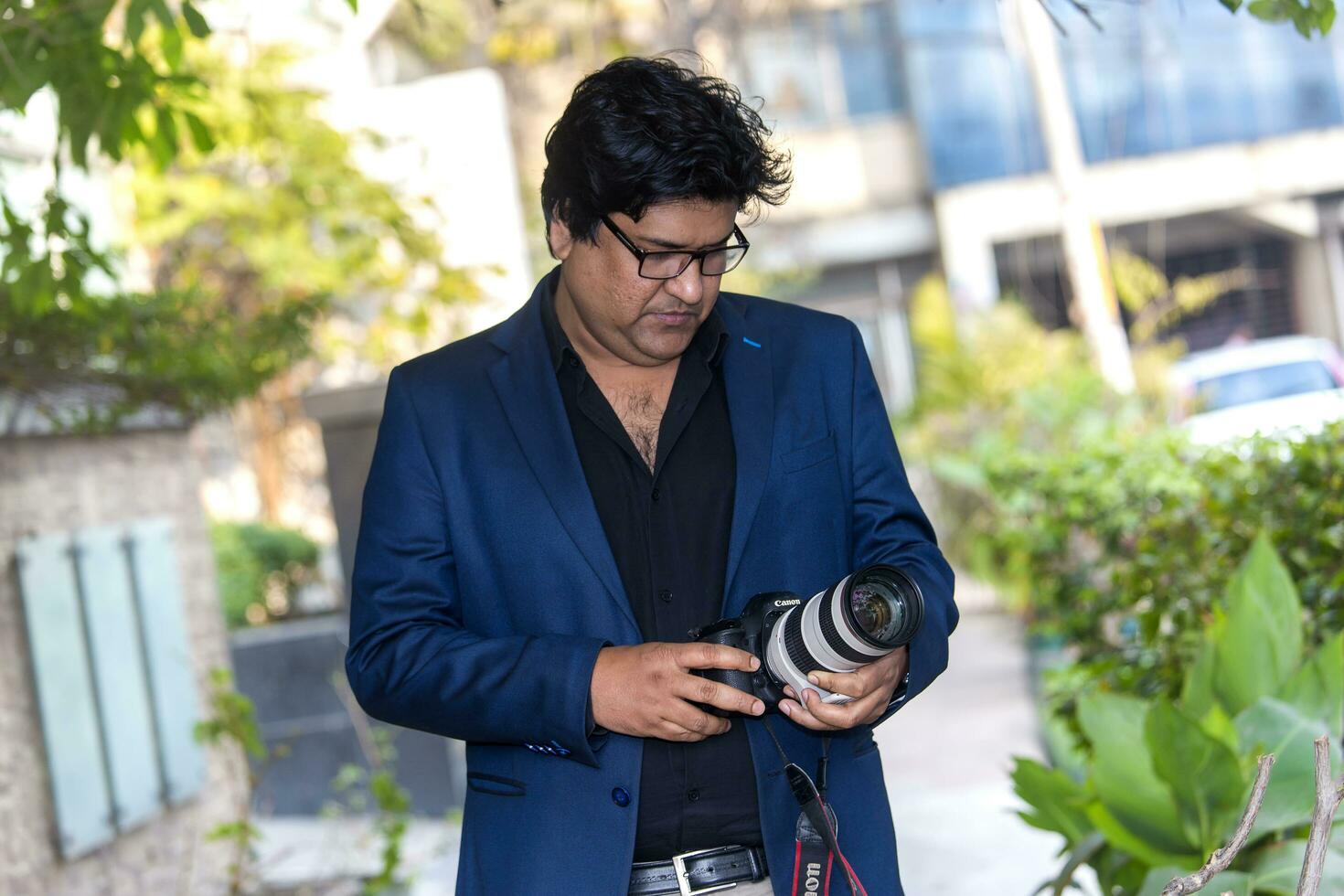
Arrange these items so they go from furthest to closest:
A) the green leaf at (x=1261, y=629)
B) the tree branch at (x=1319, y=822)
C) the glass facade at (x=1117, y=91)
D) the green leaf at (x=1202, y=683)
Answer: the glass facade at (x=1117, y=91) < the green leaf at (x=1202, y=683) < the green leaf at (x=1261, y=629) < the tree branch at (x=1319, y=822)

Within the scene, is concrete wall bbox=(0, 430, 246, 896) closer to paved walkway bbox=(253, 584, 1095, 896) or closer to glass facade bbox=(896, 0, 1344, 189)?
paved walkway bbox=(253, 584, 1095, 896)

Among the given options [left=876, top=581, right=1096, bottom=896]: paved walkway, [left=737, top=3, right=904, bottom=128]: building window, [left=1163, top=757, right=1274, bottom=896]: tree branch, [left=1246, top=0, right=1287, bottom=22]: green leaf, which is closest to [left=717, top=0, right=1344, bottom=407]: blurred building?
[left=737, top=3, right=904, bottom=128]: building window

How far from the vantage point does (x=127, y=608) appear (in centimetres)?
571

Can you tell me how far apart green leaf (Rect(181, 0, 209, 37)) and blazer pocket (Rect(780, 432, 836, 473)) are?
1.57 meters

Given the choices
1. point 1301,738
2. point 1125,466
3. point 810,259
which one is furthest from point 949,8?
point 1301,738

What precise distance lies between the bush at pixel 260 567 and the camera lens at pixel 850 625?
1147 cm

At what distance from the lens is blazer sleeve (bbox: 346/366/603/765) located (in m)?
2.28

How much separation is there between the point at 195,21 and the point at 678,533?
1.61 m

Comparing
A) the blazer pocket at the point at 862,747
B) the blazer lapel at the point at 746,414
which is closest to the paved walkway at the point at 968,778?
the blazer pocket at the point at 862,747

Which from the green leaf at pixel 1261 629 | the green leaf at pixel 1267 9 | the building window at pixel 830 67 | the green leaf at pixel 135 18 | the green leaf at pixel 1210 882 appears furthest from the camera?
the building window at pixel 830 67

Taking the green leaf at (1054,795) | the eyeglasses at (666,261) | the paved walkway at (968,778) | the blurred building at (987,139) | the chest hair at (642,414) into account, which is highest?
the blurred building at (987,139)

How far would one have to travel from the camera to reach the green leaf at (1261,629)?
3.46 meters

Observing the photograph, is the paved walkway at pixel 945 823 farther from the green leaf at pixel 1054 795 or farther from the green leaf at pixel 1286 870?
the green leaf at pixel 1286 870

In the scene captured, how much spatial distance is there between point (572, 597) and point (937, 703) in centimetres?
781
